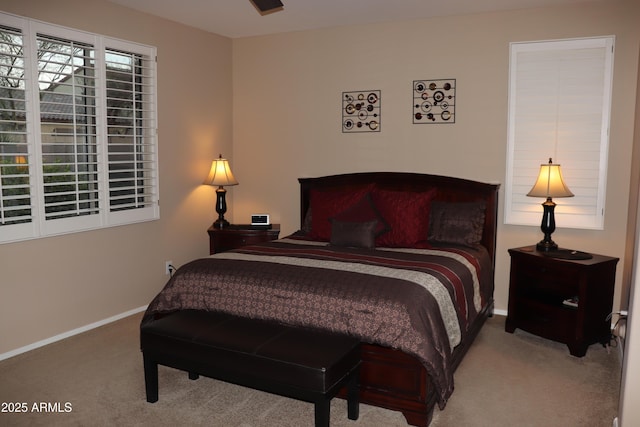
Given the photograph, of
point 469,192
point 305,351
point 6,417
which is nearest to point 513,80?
point 469,192

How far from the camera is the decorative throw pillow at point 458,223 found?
429 centimetres

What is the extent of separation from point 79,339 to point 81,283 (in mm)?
429

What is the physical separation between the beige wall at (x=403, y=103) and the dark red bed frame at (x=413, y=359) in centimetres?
13

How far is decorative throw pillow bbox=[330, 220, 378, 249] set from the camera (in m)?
4.12

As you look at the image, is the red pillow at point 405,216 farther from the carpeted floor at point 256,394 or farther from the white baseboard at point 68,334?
the white baseboard at point 68,334

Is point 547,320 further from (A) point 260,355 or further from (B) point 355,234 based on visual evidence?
(A) point 260,355

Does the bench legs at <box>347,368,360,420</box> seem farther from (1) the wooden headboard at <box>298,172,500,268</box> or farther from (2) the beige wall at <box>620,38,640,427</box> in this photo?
(1) the wooden headboard at <box>298,172,500,268</box>

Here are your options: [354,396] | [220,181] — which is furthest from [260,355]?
[220,181]

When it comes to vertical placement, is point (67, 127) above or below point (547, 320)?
above

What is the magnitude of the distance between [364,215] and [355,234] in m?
0.20

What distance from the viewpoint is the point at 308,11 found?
14.6ft

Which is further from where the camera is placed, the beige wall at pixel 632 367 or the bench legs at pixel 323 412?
the bench legs at pixel 323 412

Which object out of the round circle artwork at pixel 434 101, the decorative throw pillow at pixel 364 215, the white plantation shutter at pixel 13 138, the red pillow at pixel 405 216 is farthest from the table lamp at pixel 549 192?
the white plantation shutter at pixel 13 138

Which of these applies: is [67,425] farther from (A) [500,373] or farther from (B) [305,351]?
(A) [500,373]
